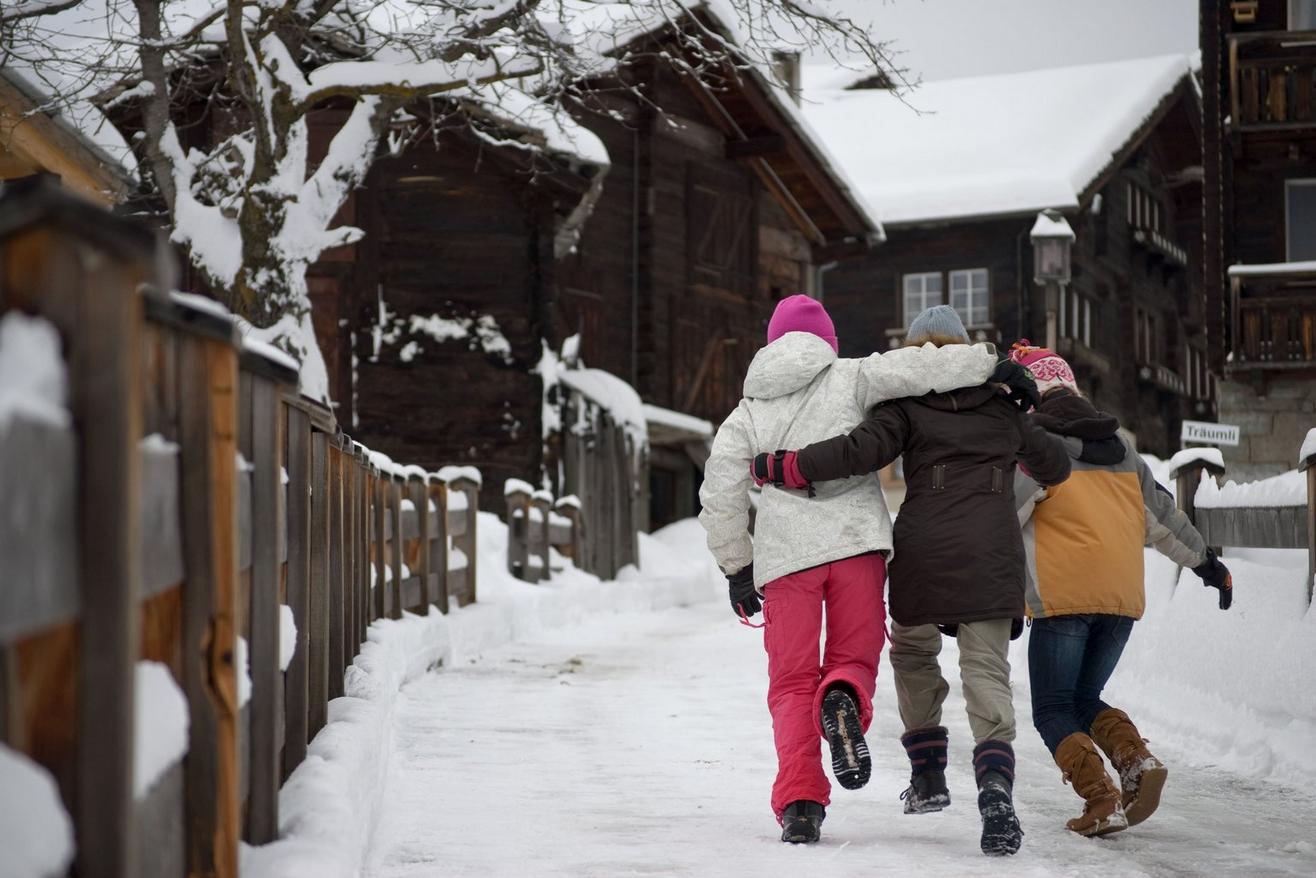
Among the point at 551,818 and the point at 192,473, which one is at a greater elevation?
the point at 192,473

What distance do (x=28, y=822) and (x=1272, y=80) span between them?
19.7m

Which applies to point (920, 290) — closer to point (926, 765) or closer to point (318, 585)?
point (926, 765)

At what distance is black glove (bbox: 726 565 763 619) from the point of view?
190 inches

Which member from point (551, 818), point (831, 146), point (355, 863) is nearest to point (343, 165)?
point (551, 818)

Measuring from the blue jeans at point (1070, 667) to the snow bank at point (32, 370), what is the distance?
3689mm

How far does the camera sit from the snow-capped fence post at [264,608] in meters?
3.18

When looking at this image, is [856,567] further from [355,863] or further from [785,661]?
[355,863]

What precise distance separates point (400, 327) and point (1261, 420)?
10.5m

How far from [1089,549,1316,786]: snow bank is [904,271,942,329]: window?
22715 mm

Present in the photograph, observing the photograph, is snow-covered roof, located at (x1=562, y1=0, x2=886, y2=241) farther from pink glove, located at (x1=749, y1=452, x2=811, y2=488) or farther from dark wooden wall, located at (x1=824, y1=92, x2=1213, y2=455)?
pink glove, located at (x1=749, y1=452, x2=811, y2=488)

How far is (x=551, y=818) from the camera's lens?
15.9 ft

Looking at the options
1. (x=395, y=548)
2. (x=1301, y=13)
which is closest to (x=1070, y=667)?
(x=395, y=548)

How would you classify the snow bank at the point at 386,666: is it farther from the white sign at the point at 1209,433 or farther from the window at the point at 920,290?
the window at the point at 920,290

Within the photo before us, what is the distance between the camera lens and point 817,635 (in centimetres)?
476
